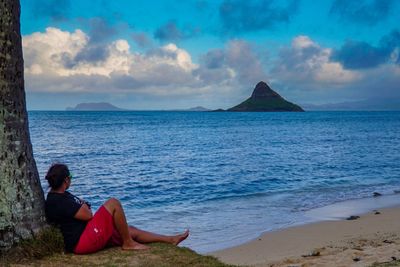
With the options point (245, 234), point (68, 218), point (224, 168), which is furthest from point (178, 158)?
point (68, 218)

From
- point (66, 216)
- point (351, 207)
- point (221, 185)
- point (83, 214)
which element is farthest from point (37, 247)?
point (221, 185)

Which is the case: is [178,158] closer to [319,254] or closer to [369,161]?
[369,161]

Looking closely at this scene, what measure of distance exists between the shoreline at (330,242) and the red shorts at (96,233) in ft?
15.6

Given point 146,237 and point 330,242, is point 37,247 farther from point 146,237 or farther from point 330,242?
point 330,242

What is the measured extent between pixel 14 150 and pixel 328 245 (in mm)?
9192

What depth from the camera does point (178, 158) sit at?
41375 millimetres

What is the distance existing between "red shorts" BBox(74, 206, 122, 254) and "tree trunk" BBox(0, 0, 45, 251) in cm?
71

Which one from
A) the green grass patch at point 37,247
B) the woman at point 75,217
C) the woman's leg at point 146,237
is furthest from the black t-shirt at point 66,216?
the woman's leg at point 146,237

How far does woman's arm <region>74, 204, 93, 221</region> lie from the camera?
7.46 meters

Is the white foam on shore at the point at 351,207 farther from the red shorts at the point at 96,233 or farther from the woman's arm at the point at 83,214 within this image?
the woman's arm at the point at 83,214

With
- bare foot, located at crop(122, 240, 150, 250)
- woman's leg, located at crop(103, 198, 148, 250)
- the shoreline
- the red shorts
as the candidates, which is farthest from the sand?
the red shorts

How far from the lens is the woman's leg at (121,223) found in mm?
7586

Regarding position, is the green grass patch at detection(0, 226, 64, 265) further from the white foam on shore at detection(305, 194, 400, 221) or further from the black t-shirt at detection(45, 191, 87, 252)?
the white foam on shore at detection(305, 194, 400, 221)

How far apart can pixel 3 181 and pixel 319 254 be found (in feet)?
24.8
